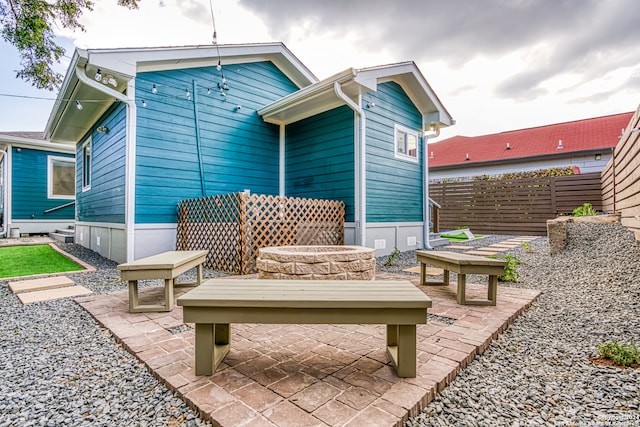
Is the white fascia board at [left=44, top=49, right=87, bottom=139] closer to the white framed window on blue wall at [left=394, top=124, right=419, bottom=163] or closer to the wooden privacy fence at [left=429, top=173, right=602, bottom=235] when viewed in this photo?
the white framed window on blue wall at [left=394, top=124, right=419, bottom=163]

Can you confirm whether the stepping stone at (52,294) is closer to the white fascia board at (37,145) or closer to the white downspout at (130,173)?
the white downspout at (130,173)

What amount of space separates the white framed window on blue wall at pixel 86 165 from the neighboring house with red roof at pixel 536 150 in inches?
597

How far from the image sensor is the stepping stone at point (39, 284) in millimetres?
3883

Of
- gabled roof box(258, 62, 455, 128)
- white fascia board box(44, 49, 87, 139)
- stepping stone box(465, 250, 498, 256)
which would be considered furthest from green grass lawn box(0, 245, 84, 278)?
stepping stone box(465, 250, 498, 256)

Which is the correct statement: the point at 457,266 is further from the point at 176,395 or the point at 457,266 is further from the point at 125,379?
the point at 125,379

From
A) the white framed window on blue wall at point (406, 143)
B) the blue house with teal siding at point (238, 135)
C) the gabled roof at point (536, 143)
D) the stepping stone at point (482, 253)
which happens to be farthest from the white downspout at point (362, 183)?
the gabled roof at point (536, 143)

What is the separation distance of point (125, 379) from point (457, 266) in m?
2.85

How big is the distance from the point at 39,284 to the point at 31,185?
8993 millimetres

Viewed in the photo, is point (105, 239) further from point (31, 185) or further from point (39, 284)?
point (31, 185)

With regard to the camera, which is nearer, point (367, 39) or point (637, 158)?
point (637, 158)

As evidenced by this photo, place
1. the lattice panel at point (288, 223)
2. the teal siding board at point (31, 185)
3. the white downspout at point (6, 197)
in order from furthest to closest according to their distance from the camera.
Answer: the teal siding board at point (31, 185), the white downspout at point (6, 197), the lattice panel at point (288, 223)

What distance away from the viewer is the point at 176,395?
1608mm

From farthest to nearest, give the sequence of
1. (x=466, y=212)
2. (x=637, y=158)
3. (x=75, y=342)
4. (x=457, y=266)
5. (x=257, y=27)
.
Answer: (x=466, y=212) < (x=257, y=27) < (x=637, y=158) < (x=457, y=266) < (x=75, y=342)

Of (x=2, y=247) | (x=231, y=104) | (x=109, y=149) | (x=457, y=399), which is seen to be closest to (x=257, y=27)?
(x=231, y=104)
